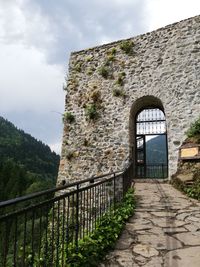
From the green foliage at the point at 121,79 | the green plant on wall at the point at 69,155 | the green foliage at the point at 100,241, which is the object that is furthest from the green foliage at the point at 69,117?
the green foliage at the point at 100,241

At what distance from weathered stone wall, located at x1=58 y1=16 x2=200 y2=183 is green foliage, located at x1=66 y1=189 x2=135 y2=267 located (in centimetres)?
535

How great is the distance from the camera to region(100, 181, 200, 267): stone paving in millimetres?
3941

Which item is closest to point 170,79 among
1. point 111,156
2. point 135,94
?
point 135,94

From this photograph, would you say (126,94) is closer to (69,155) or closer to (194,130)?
(194,130)

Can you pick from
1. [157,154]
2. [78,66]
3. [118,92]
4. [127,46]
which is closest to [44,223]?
[118,92]

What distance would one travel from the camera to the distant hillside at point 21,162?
5228cm

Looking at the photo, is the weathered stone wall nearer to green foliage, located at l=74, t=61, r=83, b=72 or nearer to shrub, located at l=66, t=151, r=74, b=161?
shrub, located at l=66, t=151, r=74, b=161

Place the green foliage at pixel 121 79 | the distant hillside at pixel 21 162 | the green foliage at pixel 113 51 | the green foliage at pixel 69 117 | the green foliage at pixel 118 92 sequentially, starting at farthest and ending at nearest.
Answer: the distant hillside at pixel 21 162
the green foliage at pixel 69 117
the green foliage at pixel 113 51
the green foliage at pixel 121 79
the green foliage at pixel 118 92

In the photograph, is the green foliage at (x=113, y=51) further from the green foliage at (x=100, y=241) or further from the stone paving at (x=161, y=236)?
the green foliage at (x=100, y=241)

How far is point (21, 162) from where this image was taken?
8538 cm

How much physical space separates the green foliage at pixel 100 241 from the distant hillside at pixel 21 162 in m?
42.0

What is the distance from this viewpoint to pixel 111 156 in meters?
11.6

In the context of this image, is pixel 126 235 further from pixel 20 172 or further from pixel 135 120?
pixel 20 172

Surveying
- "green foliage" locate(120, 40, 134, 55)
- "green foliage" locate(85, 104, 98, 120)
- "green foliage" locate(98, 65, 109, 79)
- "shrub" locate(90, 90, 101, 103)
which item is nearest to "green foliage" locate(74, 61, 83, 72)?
"green foliage" locate(98, 65, 109, 79)
